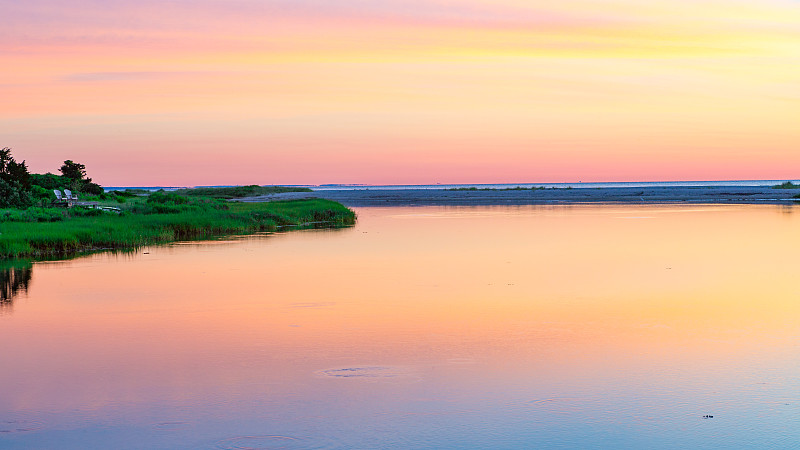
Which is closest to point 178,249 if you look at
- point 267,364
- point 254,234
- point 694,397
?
point 254,234

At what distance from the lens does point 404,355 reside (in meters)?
12.0

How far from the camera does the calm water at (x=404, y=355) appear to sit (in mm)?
8586

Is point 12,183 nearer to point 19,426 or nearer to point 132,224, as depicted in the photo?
point 132,224

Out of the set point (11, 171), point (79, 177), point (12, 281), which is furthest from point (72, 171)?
point (12, 281)

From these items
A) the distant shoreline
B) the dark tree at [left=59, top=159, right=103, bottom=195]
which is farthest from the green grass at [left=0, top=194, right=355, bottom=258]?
the distant shoreline

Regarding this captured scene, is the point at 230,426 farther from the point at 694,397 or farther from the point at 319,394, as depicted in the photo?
the point at 694,397

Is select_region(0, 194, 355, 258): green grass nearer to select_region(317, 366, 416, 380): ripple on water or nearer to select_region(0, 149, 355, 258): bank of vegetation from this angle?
select_region(0, 149, 355, 258): bank of vegetation

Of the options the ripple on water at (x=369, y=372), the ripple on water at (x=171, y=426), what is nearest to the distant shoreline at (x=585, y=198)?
the ripple on water at (x=369, y=372)

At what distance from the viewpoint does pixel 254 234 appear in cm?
3872

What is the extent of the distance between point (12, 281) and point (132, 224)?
45.2 feet

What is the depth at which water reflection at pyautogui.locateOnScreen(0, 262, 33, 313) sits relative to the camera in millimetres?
17927

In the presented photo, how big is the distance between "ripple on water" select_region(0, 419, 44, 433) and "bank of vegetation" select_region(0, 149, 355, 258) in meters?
19.4

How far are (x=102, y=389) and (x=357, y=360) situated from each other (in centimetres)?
347

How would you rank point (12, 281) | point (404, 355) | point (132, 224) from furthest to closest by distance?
point (132, 224), point (12, 281), point (404, 355)
